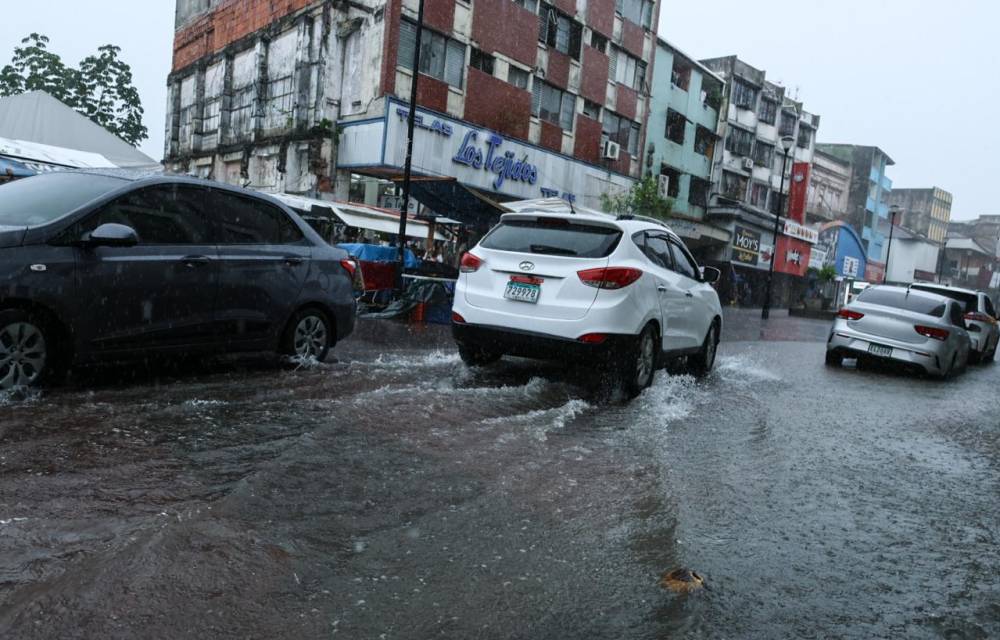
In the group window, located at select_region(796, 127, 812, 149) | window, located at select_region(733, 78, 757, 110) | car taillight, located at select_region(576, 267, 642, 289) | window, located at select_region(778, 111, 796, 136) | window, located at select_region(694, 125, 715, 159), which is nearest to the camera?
car taillight, located at select_region(576, 267, 642, 289)

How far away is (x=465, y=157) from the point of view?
27234mm

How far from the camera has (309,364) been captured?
25.4ft

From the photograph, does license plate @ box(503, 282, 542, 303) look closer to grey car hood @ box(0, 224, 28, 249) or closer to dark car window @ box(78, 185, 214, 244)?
dark car window @ box(78, 185, 214, 244)

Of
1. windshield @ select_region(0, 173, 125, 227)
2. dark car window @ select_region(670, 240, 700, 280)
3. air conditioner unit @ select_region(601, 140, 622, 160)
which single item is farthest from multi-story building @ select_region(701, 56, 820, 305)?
windshield @ select_region(0, 173, 125, 227)

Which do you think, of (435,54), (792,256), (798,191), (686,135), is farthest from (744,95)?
(435,54)

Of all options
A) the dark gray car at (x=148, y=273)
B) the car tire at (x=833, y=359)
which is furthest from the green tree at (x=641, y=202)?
the dark gray car at (x=148, y=273)

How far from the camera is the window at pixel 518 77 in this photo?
97.3ft

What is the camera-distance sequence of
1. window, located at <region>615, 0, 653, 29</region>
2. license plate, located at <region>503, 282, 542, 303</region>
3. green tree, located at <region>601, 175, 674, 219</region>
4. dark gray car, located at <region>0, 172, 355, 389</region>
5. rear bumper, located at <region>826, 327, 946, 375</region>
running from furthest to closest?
window, located at <region>615, 0, 653, 29</region> → green tree, located at <region>601, 175, 674, 219</region> → rear bumper, located at <region>826, 327, 946, 375</region> → license plate, located at <region>503, 282, 542, 303</region> → dark gray car, located at <region>0, 172, 355, 389</region>

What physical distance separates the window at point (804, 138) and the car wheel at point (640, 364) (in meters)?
55.7

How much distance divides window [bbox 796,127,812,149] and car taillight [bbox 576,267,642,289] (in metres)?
56.4

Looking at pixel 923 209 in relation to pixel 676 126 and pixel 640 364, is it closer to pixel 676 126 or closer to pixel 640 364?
pixel 676 126

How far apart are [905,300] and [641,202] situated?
2111 centimetres

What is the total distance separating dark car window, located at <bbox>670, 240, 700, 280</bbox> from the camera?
885cm

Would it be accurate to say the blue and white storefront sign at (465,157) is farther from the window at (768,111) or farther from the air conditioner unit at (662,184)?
the window at (768,111)
